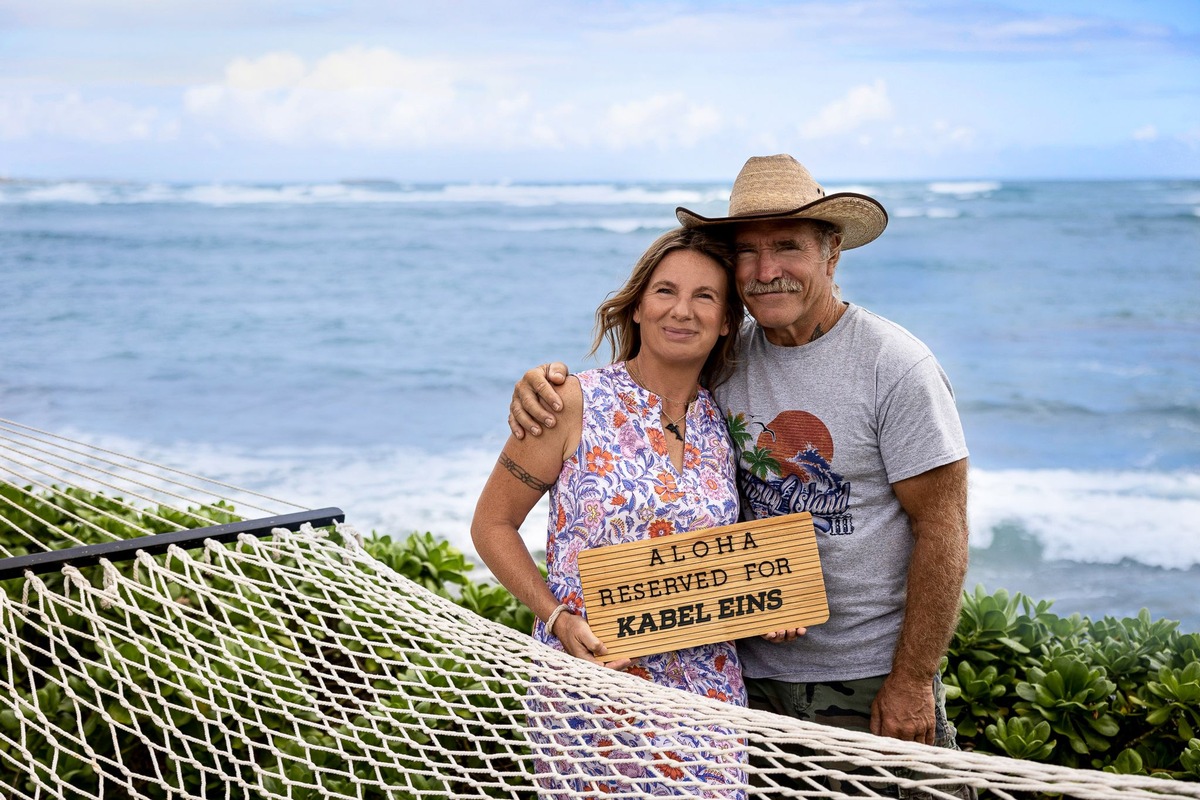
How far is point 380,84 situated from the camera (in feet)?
68.2

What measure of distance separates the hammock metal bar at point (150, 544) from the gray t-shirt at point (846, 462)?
0.84 m

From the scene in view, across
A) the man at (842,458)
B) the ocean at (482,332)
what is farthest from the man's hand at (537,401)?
the ocean at (482,332)

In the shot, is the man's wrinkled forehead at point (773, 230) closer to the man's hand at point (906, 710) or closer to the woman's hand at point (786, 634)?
the woman's hand at point (786, 634)

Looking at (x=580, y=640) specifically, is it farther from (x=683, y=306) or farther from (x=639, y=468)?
(x=683, y=306)

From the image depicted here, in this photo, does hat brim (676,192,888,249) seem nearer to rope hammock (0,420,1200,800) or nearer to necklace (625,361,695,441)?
necklace (625,361,695,441)

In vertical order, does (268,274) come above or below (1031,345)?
above

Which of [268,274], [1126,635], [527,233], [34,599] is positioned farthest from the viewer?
[527,233]

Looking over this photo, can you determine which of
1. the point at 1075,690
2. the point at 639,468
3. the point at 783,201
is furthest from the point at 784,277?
the point at 1075,690

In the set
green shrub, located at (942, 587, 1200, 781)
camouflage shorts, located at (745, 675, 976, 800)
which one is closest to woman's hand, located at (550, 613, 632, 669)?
camouflage shorts, located at (745, 675, 976, 800)

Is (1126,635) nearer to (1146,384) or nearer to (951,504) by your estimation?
(951,504)

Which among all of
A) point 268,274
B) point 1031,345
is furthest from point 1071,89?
point 268,274

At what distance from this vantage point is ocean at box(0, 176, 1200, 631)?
8.58 m

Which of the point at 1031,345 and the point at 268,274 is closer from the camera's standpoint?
the point at 1031,345

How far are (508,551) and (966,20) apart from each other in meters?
20.0
